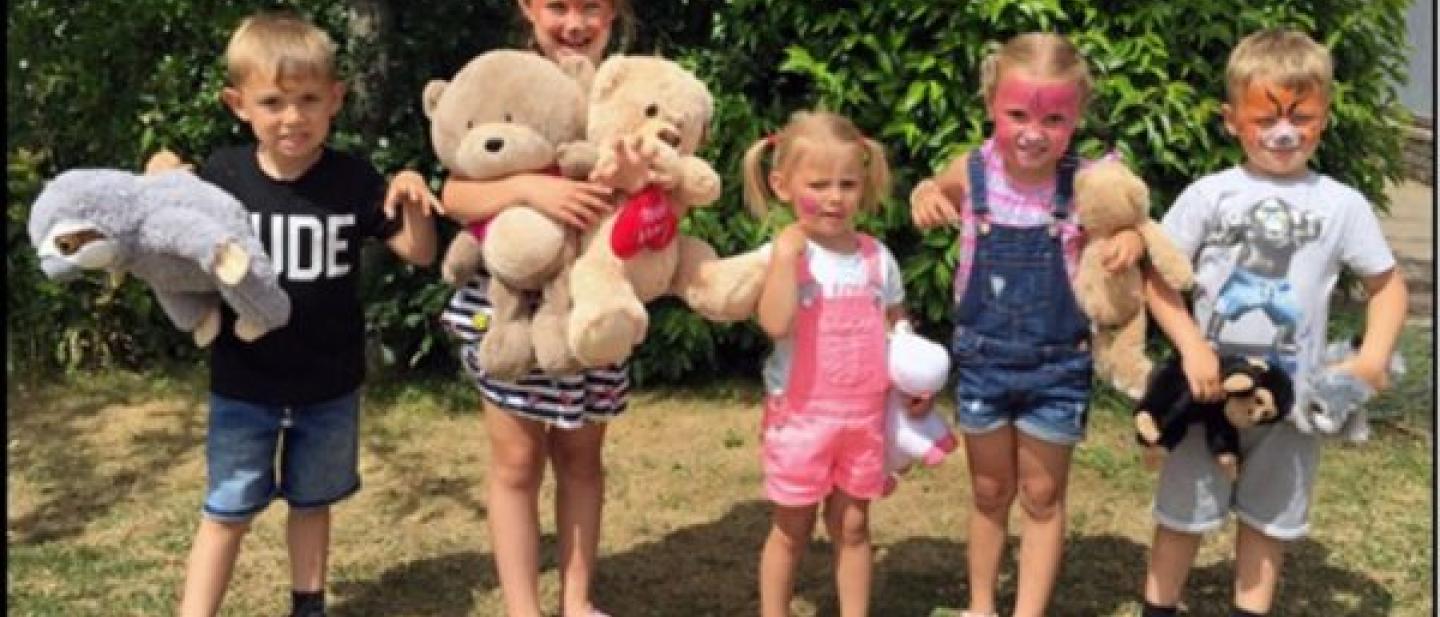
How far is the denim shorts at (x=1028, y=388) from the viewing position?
359cm

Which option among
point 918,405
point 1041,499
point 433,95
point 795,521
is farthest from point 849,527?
point 433,95

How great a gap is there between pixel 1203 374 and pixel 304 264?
6.46 feet

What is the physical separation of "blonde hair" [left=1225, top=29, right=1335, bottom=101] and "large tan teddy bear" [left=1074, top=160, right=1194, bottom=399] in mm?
318

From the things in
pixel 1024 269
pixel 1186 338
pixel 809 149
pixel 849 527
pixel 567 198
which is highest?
pixel 809 149

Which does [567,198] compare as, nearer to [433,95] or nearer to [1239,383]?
[433,95]

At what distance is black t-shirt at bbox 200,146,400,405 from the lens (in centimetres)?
348

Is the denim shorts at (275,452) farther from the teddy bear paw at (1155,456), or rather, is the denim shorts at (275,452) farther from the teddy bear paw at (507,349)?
the teddy bear paw at (1155,456)

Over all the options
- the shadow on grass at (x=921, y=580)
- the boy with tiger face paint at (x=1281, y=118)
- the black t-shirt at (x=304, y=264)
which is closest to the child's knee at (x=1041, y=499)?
the shadow on grass at (x=921, y=580)

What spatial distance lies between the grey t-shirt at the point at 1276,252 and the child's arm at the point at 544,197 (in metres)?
1.29

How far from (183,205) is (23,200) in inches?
118

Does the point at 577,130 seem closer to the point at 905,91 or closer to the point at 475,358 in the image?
the point at 475,358

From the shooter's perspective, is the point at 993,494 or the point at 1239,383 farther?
the point at 993,494

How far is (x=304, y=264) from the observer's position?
3.50 metres

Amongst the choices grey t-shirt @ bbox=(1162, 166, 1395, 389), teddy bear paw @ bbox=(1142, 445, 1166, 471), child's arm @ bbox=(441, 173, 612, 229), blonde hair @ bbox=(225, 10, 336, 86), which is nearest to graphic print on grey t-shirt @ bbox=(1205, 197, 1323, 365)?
grey t-shirt @ bbox=(1162, 166, 1395, 389)
